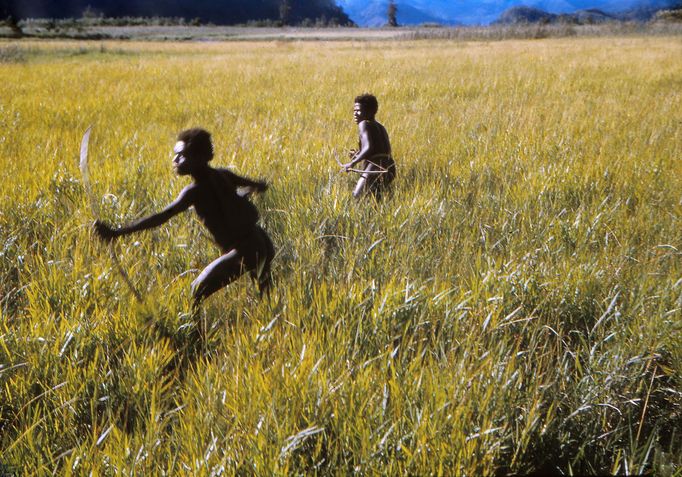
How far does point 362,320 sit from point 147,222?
914mm

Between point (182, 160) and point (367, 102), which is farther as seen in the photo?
point (367, 102)

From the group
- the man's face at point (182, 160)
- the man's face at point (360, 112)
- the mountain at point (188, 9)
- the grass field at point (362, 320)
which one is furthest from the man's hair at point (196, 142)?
the mountain at point (188, 9)

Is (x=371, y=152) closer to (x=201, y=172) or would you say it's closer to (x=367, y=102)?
(x=367, y=102)

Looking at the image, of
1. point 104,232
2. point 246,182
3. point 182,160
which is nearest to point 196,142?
point 182,160

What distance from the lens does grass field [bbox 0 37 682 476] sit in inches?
51.4

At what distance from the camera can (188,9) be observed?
127 m

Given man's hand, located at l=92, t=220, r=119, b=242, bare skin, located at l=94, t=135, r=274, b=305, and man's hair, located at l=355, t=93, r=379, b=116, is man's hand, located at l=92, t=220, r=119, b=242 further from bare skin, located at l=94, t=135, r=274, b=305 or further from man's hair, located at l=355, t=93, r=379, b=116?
man's hair, located at l=355, t=93, r=379, b=116

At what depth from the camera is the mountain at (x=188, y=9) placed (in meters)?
104

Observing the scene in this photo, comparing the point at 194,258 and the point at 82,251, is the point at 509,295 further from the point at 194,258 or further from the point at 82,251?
the point at 82,251

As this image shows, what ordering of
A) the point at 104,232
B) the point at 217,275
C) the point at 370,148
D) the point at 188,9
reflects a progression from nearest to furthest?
the point at 104,232
the point at 217,275
the point at 370,148
the point at 188,9

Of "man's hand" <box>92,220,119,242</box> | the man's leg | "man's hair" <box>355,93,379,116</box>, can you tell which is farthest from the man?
"man's hand" <box>92,220,119,242</box>

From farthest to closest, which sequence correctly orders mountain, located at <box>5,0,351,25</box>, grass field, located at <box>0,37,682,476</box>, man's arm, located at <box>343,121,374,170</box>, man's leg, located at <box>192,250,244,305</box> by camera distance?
mountain, located at <box>5,0,351,25</box> < man's arm, located at <box>343,121,374,170</box> < man's leg, located at <box>192,250,244,305</box> < grass field, located at <box>0,37,682,476</box>

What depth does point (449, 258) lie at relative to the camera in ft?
7.88

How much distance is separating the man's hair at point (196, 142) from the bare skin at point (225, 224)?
0.03m
